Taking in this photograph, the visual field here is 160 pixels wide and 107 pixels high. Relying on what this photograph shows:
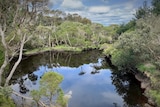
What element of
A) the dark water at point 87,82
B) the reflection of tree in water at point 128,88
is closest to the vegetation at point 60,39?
the reflection of tree in water at point 128,88

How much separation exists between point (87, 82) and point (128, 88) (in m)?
8.08

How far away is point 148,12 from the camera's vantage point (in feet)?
246

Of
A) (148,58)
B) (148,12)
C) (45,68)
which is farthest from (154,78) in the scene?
(148,12)

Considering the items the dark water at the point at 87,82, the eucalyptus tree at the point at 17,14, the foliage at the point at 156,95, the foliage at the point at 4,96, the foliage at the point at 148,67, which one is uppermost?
the eucalyptus tree at the point at 17,14

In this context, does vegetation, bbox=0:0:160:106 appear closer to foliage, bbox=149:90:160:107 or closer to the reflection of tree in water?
foliage, bbox=149:90:160:107

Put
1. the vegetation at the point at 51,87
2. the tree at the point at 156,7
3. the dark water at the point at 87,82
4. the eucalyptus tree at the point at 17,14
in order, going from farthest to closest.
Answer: the tree at the point at 156,7
the dark water at the point at 87,82
the eucalyptus tree at the point at 17,14
the vegetation at the point at 51,87

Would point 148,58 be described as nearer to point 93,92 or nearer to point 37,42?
point 93,92

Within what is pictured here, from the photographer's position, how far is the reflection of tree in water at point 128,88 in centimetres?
3228

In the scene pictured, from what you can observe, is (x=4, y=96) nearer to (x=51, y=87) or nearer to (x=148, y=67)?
(x=51, y=87)

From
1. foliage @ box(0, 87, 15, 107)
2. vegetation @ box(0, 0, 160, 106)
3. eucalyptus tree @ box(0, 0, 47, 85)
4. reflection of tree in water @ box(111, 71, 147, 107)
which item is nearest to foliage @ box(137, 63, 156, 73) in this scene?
vegetation @ box(0, 0, 160, 106)

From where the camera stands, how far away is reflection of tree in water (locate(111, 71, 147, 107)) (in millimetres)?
32281

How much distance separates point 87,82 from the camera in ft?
144

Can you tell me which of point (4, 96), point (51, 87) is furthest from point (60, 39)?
point (51, 87)

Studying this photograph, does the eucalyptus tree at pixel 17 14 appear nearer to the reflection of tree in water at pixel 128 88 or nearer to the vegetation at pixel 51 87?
the vegetation at pixel 51 87
